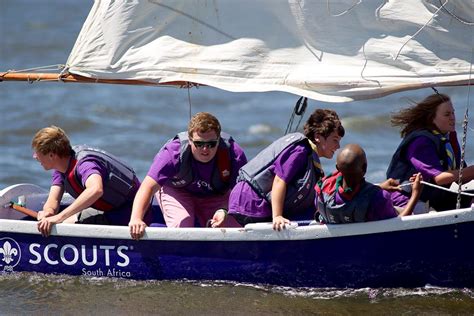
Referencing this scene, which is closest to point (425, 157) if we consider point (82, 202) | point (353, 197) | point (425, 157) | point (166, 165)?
point (425, 157)

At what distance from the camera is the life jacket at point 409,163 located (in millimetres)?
7715

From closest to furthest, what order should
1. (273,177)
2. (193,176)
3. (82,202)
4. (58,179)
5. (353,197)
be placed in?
(353,197) < (273,177) < (82,202) < (193,176) < (58,179)

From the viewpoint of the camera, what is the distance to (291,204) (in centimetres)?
774

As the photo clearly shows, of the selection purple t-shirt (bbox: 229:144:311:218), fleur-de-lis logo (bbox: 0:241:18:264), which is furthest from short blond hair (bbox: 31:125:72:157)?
purple t-shirt (bbox: 229:144:311:218)

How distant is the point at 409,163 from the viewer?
778 cm

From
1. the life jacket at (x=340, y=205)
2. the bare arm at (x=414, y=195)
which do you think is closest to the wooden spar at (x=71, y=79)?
the life jacket at (x=340, y=205)

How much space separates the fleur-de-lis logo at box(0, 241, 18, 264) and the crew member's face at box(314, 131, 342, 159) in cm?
230

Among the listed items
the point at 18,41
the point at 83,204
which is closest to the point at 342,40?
the point at 83,204

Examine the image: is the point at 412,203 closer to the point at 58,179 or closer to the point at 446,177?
the point at 446,177

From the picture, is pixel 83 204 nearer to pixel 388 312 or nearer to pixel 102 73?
pixel 102 73

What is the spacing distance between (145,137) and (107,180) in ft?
23.8

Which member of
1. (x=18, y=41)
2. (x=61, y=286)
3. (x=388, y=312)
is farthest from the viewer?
(x=18, y=41)

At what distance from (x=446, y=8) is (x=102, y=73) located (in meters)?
2.46

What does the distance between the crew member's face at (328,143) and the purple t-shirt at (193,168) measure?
704 mm
